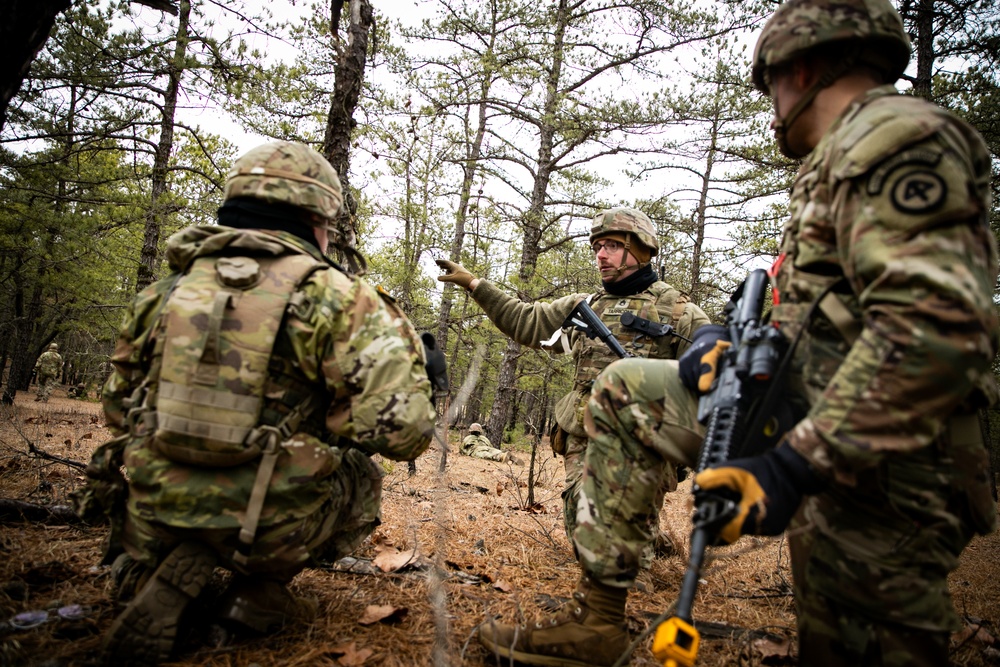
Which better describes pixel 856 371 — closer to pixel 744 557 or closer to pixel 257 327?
pixel 257 327

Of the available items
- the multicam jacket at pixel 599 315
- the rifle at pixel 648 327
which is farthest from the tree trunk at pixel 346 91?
the rifle at pixel 648 327

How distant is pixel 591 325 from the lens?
3912 mm

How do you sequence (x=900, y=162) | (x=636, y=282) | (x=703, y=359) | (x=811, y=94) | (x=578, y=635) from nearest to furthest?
(x=900, y=162), (x=811, y=94), (x=703, y=359), (x=578, y=635), (x=636, y=282)

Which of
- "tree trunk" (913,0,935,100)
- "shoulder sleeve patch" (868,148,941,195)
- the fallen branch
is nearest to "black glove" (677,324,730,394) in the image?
"shoulder sleeve patch" (868,148,941,195)

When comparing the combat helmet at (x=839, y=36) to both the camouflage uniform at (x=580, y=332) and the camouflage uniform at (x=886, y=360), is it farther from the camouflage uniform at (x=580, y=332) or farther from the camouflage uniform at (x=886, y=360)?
the camouflage uniform at (x=580, y=332)

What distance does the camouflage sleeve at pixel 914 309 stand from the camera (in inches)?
49.4

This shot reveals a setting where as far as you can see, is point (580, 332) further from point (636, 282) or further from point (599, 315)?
point (636, 282)

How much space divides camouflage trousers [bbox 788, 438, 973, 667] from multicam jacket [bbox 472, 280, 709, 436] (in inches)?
88.3

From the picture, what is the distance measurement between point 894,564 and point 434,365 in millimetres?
1739

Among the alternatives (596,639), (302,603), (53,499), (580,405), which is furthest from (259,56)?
(596,639)

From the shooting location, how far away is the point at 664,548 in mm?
4285

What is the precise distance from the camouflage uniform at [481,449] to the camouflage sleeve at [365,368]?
1008 cm

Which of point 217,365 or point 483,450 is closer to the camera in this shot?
point 217,365

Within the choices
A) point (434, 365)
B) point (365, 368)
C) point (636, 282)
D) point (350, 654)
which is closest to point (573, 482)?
point (636, 282)
